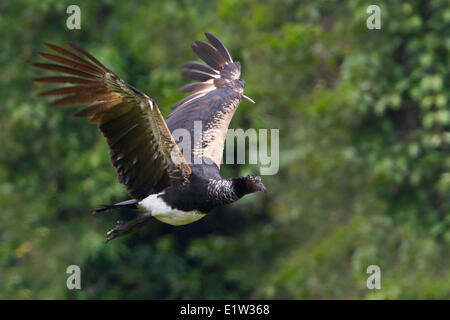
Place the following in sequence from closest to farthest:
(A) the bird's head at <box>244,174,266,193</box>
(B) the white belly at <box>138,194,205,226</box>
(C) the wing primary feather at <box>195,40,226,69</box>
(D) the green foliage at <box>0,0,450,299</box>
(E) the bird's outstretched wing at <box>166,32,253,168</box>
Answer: (A) the bird's head at <box>244,174,266,193</box>, (B) the white belly at <box>138,194,205,226</box>, (E) the bird's outstretched wing at <box>166,32,253,168</box>, (C) the wing primary feather at <box>195,40,226,69</box>, (D) the green foliage at <box>0,0,450,299</box>

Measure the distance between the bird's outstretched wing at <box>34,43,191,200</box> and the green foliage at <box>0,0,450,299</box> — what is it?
4002mm

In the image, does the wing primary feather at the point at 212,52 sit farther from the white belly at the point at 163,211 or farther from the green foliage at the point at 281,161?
the green foliage at the point at 281,161

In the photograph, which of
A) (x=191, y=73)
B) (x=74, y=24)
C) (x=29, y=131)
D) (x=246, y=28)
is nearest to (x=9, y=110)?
(x=29, y=131)

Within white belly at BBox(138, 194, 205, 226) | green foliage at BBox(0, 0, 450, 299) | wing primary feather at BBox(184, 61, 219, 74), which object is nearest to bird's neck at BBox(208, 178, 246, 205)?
white belly at BBox(138, 194, 205, 226)

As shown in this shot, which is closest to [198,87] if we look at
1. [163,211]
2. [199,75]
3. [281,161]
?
[199,75]

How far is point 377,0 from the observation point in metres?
10.4

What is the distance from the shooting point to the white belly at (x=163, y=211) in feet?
21.4

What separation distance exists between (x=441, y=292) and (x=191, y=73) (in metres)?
3.84

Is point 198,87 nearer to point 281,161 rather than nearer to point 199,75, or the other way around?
point 199,75

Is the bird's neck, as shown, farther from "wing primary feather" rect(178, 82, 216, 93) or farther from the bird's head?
"wing primary feather" rect(178, 82, 216, 93)

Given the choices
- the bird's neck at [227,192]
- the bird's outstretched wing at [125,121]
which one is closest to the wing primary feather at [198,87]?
the bird's outstretched wing at [125,121]

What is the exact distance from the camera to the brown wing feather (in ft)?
24.4

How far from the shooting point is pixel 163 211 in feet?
21.4
